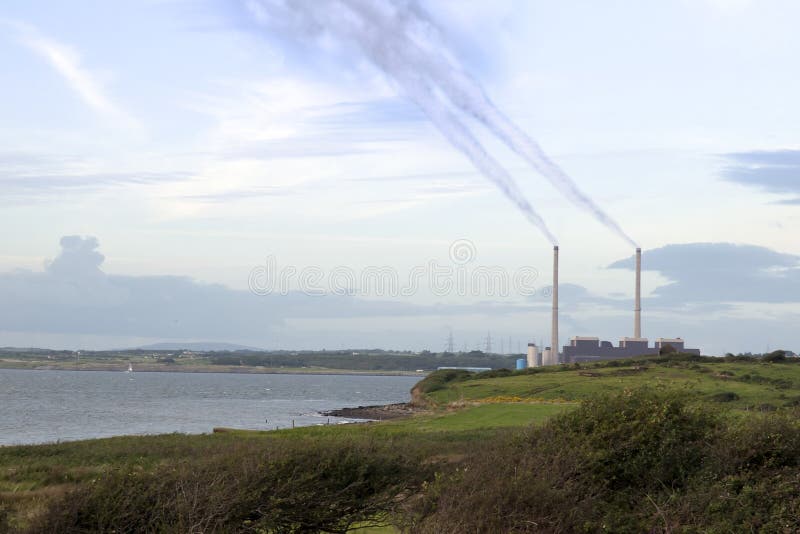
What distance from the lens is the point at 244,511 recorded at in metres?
14.0

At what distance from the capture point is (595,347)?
17250 centimetres

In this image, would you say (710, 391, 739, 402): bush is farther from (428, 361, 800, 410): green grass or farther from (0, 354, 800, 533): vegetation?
(0, 354, 800, 533): vegetation

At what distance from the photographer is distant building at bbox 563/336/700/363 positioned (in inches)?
6427

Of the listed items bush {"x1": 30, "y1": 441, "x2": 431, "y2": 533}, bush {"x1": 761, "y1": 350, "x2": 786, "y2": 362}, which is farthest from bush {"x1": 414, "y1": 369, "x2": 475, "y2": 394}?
bush {"x1": 30, "y1": 441, "x2": 431, "y2": 533}

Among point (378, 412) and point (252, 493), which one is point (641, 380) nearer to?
point (378, 412)

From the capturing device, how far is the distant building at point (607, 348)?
163250 mm

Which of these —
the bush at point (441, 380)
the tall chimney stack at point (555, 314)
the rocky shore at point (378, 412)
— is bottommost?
the rocky shore at point (378, 412)

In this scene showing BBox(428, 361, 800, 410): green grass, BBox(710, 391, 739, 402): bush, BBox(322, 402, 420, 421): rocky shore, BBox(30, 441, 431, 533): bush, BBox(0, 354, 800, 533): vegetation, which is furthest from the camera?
BBox(322, 402, 420, 421): rocky shore

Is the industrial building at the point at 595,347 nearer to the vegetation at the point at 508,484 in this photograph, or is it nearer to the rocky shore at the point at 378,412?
the rocky shore at the point at 378,412

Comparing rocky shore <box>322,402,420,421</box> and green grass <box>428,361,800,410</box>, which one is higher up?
green grass <box>428,361,800,410</box>

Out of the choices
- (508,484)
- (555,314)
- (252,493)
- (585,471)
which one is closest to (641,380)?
(585,471)

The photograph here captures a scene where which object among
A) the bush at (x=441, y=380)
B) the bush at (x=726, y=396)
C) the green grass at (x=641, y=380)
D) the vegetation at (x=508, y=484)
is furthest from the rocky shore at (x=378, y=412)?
the vegetation at (x=508, y=484)

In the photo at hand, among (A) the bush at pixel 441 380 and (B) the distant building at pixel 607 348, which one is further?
(B) the distant building at pixel 607 348

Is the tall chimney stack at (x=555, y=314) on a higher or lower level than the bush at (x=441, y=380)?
higher
